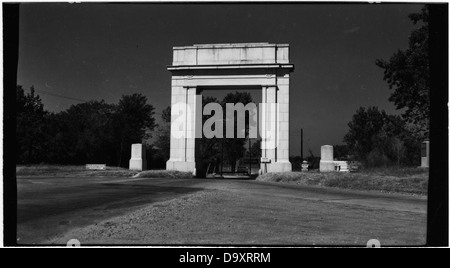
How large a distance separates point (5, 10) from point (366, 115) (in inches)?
195

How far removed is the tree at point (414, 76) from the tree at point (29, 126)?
393 cm

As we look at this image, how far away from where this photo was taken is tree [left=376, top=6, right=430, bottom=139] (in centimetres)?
426

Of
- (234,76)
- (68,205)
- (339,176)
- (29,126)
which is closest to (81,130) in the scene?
(68,205)

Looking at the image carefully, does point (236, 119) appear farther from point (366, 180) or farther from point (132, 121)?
point (366, 180)

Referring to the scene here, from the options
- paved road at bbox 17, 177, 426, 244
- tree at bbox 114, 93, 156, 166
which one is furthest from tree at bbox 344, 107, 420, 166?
tree at bbox 114, 93, 156, 166

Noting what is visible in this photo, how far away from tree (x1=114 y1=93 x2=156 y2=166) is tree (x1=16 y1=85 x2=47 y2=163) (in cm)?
173

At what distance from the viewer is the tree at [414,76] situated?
14.0 ft

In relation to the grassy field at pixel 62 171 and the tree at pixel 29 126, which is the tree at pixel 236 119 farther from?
the tree at pixel 29 126

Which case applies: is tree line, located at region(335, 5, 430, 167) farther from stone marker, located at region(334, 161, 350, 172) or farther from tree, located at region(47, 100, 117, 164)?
stone marker, located at region(334, 161, 350, 172)

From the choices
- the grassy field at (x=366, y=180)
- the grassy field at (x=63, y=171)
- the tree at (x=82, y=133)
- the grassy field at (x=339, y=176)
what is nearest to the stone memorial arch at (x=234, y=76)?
the grassy field at (x=339, y=176)

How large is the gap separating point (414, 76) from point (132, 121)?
488cm
